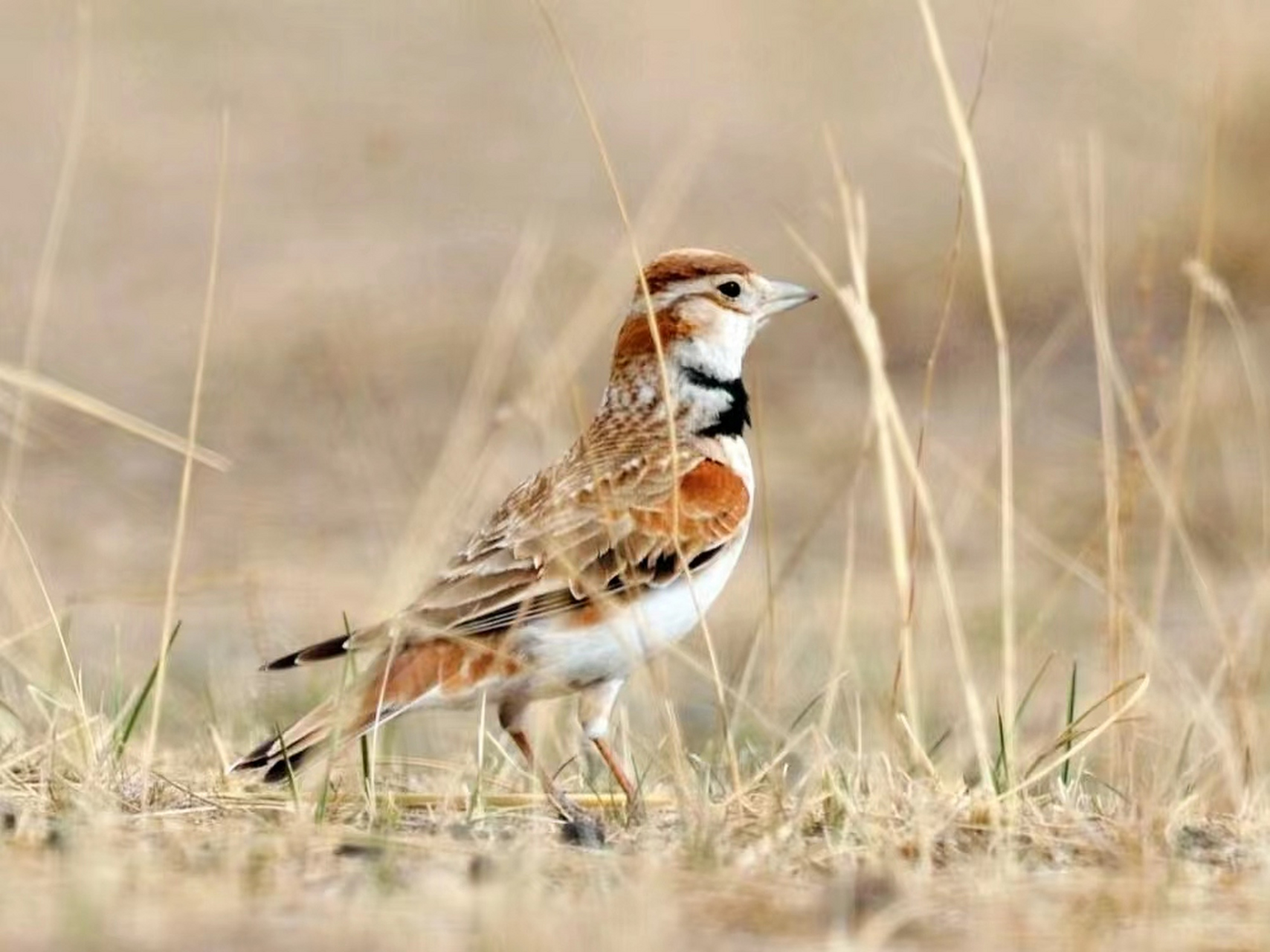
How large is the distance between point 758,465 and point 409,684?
166 inches

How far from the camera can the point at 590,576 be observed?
6.65 metres

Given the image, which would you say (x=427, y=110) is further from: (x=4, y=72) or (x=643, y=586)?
(x=643, y=586)

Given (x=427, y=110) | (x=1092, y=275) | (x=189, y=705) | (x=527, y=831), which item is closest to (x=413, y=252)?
(x=427, y=110)

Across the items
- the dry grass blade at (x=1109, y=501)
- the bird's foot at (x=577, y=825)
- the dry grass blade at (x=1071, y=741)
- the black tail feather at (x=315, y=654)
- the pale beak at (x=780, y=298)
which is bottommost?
the bird's foot at (x=577, y=825)

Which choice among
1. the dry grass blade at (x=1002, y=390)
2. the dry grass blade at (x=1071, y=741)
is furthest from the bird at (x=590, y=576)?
the dry grass blade at (x=1071, y=741)

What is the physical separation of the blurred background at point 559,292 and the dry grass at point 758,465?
0.04 m

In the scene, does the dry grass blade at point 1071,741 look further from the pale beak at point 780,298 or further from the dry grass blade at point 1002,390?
the pale beak at point 780,298

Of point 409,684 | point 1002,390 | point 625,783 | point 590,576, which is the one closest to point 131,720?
point 409,684

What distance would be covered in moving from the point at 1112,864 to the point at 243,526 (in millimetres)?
7444

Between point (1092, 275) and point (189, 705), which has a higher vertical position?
point (1092, 275)

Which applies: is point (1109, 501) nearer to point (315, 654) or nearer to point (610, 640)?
point (610, 640)

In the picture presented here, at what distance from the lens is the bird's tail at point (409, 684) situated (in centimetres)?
618

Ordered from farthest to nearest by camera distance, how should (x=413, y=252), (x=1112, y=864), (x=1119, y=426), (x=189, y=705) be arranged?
(x=413, y=252)
(x=1119, y=426)
(x=189, y=705)
(x=1112, y=864)

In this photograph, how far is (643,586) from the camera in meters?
6.66
